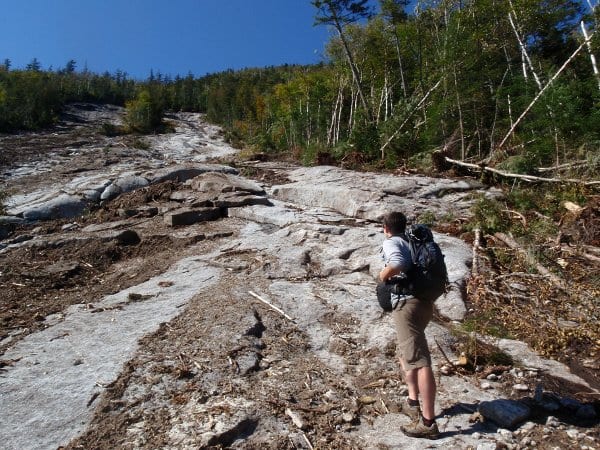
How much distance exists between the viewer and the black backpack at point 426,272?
296 centimetres

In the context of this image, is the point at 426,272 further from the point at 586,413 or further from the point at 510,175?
the point at 510,175

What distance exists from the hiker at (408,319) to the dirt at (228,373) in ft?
0.97

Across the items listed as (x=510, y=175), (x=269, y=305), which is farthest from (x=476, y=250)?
(x=510, y=175)

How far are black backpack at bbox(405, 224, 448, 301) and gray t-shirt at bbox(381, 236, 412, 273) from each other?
47 millimetres

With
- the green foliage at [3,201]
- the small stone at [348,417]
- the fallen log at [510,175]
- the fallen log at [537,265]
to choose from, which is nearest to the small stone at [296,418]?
the small stone at [348,417]

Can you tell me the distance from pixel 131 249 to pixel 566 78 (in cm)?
969

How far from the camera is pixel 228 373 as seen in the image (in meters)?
3.49

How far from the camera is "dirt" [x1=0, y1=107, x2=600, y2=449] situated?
2844mm

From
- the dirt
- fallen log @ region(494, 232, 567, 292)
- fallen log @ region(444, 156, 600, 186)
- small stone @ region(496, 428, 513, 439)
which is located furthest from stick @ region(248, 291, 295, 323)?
fallen log @ region(444, 156, 600, 186)

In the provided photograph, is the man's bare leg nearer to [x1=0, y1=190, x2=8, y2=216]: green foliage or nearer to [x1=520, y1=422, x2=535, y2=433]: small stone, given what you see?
[x1=520, y1=422, x2=535, y2=433]: small stone

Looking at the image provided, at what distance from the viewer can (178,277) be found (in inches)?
232

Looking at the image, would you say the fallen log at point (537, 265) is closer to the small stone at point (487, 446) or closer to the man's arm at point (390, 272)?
the small stone at point (487, 446)

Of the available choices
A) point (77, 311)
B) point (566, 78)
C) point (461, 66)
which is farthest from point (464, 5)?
point (77, 311)

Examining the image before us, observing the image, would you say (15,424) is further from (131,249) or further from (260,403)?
(131,249)
